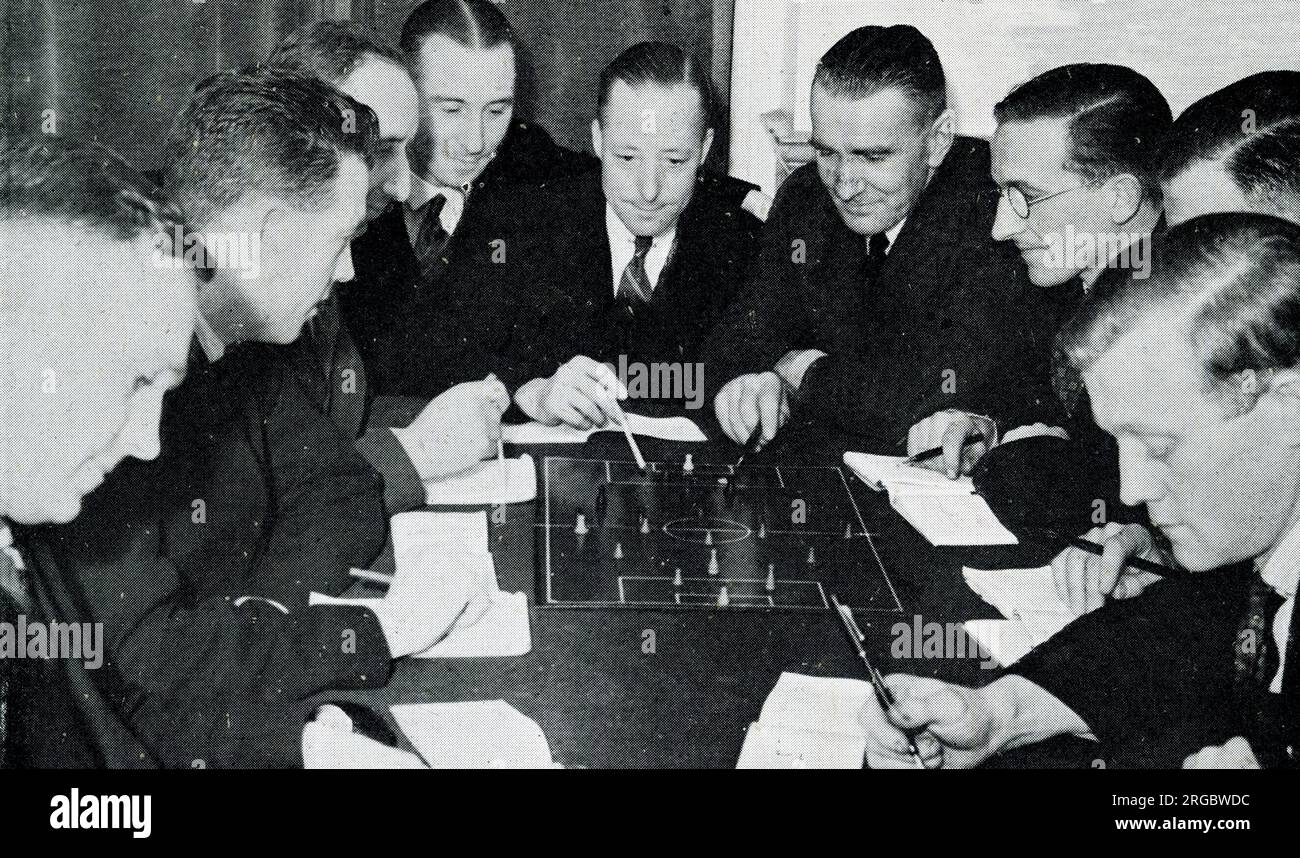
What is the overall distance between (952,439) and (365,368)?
144 centimetres

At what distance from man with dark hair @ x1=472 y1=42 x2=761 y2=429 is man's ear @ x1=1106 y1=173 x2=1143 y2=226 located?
3.13ft

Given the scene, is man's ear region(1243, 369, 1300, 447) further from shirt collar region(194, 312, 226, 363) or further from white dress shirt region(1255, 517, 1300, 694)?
shirt collar region(194, 312, 226, 363)

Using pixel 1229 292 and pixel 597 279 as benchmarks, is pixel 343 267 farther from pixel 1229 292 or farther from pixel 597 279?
pixel 1229 292

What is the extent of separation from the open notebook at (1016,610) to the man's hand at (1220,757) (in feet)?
0.93

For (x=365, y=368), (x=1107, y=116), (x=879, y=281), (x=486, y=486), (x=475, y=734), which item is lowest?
(x=475, y=734)

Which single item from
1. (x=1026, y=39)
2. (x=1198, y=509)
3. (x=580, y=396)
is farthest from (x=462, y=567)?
(x=1026, y=39)

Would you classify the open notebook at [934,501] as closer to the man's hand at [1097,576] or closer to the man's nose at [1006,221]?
the man's hand at [1097,576]

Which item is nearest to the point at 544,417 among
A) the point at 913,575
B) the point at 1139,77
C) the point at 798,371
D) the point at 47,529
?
the point at 798,371

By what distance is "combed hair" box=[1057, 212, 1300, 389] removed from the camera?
196cm

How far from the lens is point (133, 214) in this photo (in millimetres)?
1755

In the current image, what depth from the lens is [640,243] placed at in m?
3.43

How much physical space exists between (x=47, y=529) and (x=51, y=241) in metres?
0.40

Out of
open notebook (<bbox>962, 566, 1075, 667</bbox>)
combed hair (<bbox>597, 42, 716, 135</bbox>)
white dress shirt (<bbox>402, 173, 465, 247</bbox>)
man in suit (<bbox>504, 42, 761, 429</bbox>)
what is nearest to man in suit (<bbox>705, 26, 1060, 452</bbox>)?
man in suit (<bbox>504, 42, 761, 429</bbox>)

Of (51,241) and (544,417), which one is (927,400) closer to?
(544,417)
